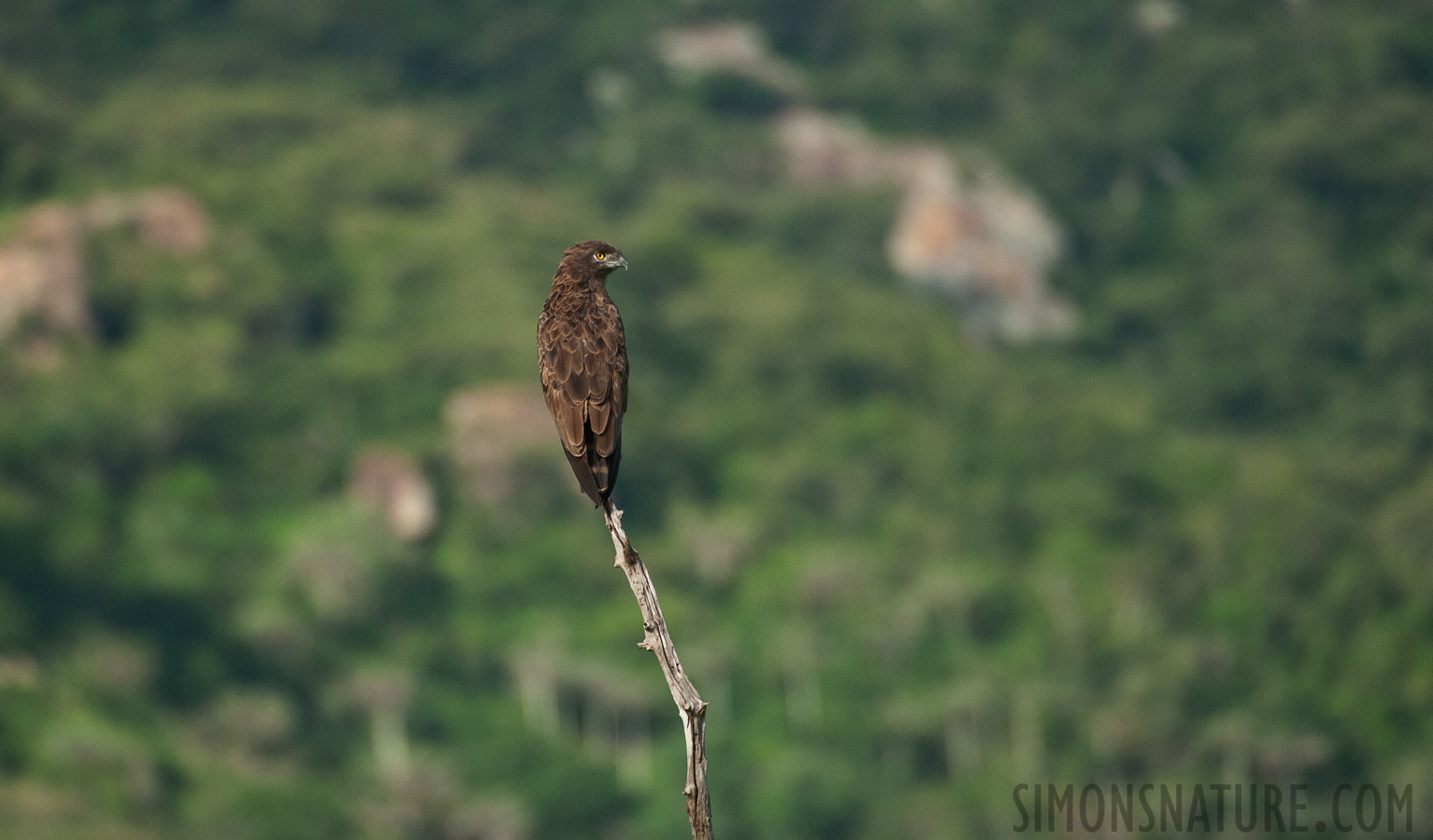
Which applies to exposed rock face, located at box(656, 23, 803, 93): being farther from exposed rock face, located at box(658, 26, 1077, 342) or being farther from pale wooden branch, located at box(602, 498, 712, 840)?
pale wooden branch, located at box(602, 498, 712, 840)

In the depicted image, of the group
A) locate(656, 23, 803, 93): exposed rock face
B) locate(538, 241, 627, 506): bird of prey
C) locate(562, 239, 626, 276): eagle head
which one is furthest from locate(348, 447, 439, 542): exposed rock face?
locate(538, 241, 627, 506): bird of prey

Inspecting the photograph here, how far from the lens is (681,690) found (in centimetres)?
769

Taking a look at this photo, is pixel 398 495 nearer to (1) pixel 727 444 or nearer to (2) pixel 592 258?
(1) pixel 727 444

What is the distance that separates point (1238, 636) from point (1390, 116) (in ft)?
108

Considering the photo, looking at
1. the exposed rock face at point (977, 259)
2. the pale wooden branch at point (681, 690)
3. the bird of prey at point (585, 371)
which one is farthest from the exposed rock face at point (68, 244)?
the pale wooden branch at point (681, 690)

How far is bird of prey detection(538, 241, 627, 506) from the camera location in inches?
351

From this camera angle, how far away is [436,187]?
73.1 m

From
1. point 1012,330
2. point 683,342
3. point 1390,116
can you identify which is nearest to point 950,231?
point 1012,330

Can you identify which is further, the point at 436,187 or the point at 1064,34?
the point at 1064,34

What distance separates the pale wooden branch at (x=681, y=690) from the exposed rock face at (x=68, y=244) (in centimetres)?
5070

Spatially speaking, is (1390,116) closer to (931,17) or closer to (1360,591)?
(931,17)

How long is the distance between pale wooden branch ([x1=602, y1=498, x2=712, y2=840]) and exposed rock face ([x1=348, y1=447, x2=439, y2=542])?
146 ft

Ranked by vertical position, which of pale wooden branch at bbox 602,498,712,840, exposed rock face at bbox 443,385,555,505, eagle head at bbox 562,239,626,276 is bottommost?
pale wooden branch at bbox 602,498,712,840

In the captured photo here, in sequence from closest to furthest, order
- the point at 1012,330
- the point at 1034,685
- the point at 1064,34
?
1. the point at 1034,685
2. the point at 1012,330
3. the point at 1064,34
